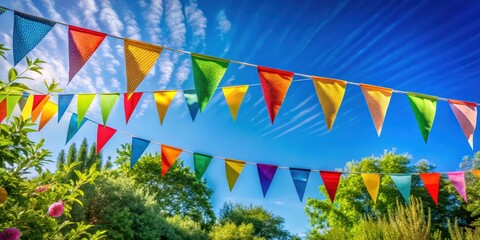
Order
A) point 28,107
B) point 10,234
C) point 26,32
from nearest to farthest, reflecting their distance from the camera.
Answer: point 10,234 → point 26,32 → point 28,107

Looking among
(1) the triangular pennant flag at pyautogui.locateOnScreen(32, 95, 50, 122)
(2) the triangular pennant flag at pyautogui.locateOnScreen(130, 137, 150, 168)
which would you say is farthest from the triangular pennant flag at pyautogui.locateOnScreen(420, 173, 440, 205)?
(1) the triangular pennant flag at pyautogui.locateOnScreen(32, 95, 50, 122)

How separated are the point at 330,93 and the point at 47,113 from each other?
4545mm

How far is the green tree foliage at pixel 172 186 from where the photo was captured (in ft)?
69.9

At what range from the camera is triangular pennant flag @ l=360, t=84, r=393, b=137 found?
3730mm

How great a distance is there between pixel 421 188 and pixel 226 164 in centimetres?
2034

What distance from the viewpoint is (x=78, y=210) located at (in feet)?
33.3

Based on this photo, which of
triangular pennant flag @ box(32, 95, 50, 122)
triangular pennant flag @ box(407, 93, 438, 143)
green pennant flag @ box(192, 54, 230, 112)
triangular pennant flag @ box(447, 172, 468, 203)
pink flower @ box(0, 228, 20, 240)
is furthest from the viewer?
triangular pennant flag @ box(447, 172, 468, 203)

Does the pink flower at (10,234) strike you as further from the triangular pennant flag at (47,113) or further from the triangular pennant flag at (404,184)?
the triangular pennant flag at (404,184)

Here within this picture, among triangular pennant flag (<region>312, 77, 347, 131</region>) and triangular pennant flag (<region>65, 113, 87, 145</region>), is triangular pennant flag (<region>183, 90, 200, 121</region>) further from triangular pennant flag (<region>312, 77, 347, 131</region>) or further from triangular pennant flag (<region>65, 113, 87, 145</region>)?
triangular pennant flag (<region>65, 113, 87, 145</region>)

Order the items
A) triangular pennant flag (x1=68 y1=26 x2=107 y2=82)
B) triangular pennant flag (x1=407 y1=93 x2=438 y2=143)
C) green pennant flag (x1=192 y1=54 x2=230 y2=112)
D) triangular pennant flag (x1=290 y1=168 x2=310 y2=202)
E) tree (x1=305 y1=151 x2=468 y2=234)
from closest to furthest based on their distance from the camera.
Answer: triangular pennant flag (x1=68 y1=26 x2=107 y2=82), green pennant flag (x1=192 y1=54 x2=230 y2=112), triangular pennant flag (x1=407 y1=93 x2=438 y2=143), triangular pennant flag (x1=290 y1=168 x2=310 y2=202), tree (x1=305 y1=151 x2=468 y2=234)

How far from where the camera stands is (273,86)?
346 centimetres

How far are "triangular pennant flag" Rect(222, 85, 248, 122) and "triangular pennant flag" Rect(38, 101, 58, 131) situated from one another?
3.27 metres


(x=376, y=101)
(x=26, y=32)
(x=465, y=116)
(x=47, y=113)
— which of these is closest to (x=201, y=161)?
(x=47, y=113)

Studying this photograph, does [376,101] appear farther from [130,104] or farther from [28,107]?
[28,107]
